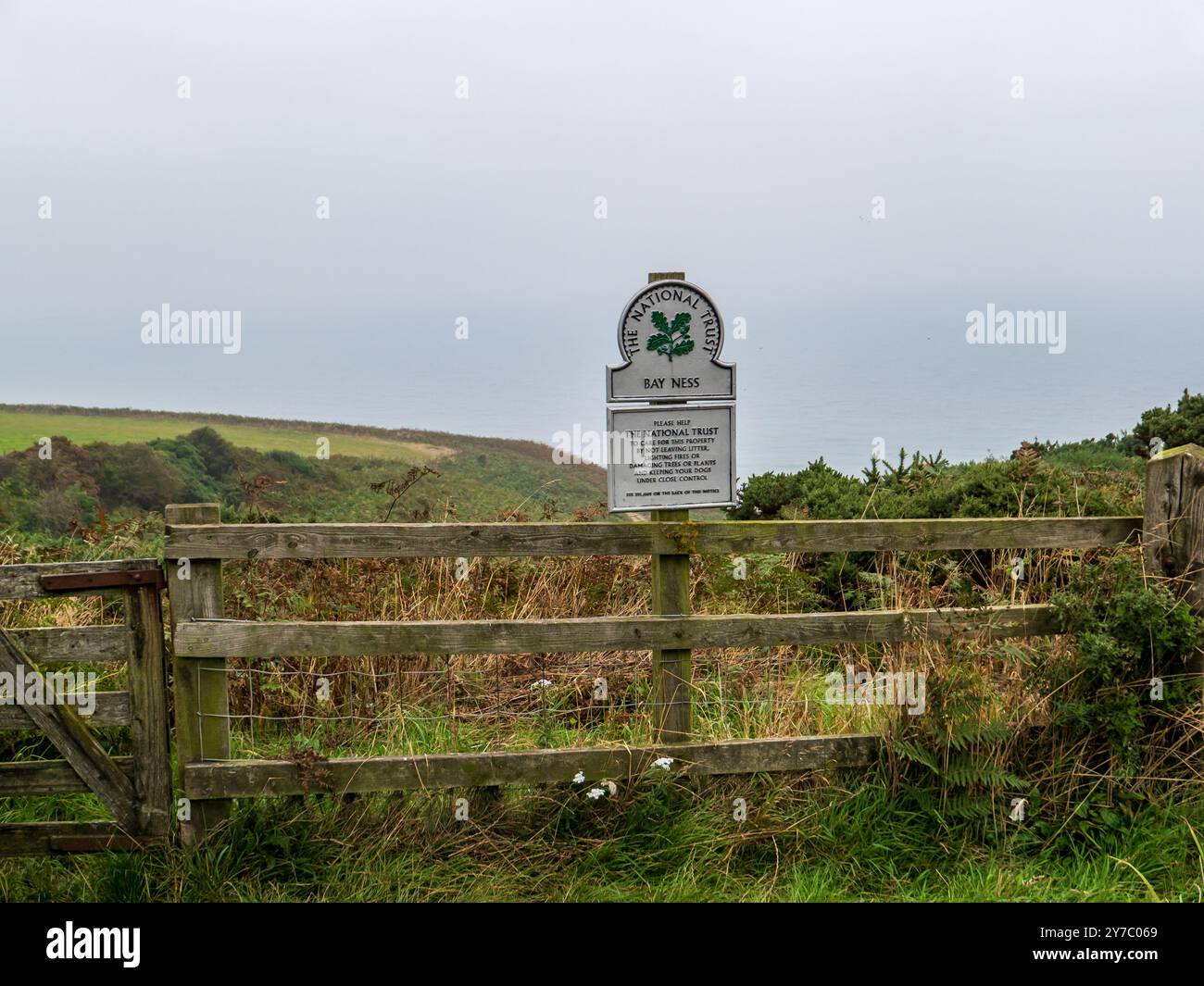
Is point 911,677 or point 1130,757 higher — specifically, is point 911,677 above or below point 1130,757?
above

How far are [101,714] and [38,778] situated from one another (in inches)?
18.8

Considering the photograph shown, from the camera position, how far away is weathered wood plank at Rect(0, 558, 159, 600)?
5473 mm

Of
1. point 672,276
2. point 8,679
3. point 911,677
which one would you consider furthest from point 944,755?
point 8,679

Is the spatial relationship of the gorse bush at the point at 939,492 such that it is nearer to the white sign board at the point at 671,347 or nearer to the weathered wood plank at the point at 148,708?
the white sign board at the point at 671,347

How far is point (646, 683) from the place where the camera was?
22.7 ft

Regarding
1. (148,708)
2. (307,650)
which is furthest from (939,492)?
(148,708)

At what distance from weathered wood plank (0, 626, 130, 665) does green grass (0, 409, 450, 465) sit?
1468cm

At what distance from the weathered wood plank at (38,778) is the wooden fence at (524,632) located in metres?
0.60

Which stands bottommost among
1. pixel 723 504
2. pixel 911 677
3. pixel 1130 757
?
pixel 1130 757

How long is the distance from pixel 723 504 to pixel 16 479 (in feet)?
47.9

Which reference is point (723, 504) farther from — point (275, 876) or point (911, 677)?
point (275, 876)

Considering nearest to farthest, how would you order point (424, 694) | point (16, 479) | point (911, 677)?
point (911, 677) → point (424, 694) → point (16, 479)
